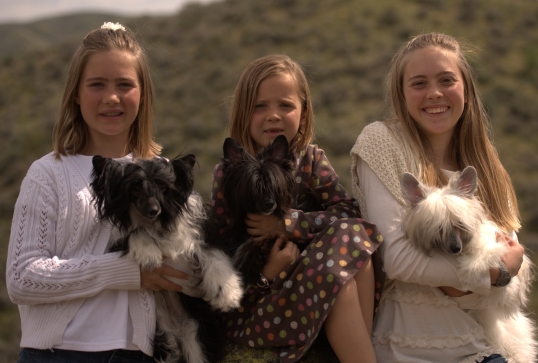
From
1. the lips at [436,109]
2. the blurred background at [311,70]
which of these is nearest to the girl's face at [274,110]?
the lips at [436,109]

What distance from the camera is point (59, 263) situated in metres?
3.61

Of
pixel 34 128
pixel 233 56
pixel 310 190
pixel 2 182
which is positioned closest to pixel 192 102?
pixel 233 56

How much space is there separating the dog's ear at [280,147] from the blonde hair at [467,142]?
1.02 meters

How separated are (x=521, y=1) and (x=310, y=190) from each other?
1045 inches

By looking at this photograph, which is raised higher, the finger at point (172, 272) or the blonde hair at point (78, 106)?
the blonde hair at point (78, 106)

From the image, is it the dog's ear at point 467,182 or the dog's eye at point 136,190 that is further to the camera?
the dog's ear at point 467,182

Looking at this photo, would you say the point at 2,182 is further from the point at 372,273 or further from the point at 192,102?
the point at 372,273

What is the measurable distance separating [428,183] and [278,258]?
1.31 metres

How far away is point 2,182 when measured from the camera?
19.8 m

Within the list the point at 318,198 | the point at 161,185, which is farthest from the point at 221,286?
the point at 318,198

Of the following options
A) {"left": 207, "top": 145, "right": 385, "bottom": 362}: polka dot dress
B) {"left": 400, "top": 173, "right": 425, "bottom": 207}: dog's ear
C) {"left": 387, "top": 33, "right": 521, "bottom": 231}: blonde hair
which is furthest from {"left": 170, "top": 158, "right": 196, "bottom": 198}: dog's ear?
{"left": 387, "top": 33, "right": 521, "bottom": 231}: blonde hair

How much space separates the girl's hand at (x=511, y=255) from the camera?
154 inches

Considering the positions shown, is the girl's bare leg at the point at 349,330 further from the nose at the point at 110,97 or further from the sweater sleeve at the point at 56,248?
the nose at the point at 110,97

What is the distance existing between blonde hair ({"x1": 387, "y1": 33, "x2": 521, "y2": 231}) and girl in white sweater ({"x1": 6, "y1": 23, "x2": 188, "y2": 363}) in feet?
6.86
